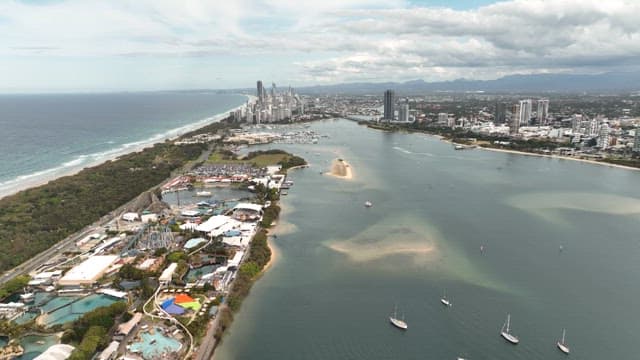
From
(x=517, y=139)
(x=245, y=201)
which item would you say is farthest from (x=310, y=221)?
(x=517, y=139)

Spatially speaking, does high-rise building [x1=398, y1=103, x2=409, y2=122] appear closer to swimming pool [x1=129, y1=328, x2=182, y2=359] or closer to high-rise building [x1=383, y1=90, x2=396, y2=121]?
high-rise building [x1=383, y1=90, x2=396, y2=121]

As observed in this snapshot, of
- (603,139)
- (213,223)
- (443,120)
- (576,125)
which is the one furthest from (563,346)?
(443,120)

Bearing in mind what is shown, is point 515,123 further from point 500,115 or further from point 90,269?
point 90,269

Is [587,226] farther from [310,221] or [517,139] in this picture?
[517,139]

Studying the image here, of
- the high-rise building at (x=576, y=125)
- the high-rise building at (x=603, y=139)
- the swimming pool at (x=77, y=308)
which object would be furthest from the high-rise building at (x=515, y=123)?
the swimming pool at (x=77, y=308)

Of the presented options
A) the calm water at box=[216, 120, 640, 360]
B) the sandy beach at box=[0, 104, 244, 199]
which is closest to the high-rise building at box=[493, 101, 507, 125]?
the calm water at box=[216, 120, 640, 360]
